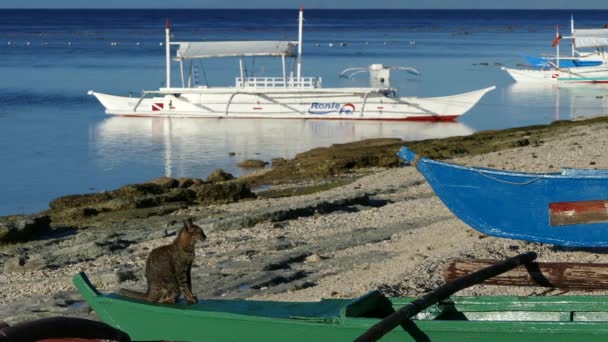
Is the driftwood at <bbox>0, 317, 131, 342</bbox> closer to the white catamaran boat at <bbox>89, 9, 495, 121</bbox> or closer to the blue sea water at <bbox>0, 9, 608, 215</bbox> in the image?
the blue sea water at <bbox>0, 9, 608, 215</bbox>

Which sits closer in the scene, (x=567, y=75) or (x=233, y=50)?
(x=233, y=50)

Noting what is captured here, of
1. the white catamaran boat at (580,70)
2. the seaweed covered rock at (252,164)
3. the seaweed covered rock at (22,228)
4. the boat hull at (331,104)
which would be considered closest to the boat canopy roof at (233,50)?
the boat hull at (331,104)

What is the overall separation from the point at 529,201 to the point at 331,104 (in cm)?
2471

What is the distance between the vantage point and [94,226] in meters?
14.5

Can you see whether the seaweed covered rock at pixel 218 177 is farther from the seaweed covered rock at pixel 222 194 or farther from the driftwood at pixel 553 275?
the driftwood at pixel 553 275

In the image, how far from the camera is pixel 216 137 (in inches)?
1238

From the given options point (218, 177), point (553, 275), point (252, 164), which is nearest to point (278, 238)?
point (553, 275)

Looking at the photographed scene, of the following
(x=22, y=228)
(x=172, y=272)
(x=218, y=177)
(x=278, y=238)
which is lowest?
(x=218, y=177)

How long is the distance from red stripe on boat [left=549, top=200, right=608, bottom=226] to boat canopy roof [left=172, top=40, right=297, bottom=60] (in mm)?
25660

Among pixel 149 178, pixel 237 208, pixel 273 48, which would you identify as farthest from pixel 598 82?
pixel 237 208

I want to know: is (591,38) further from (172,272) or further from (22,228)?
(172,272)

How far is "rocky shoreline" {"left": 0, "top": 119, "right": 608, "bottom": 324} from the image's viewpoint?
31.3 feet

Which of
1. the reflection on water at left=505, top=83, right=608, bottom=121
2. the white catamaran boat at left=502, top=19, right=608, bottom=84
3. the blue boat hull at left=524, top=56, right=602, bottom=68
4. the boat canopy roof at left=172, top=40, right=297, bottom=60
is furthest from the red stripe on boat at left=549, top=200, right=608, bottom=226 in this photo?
the blue boat hull at left=524, top=56, right=602, bottom=68

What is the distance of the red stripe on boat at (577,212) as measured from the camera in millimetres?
9398
